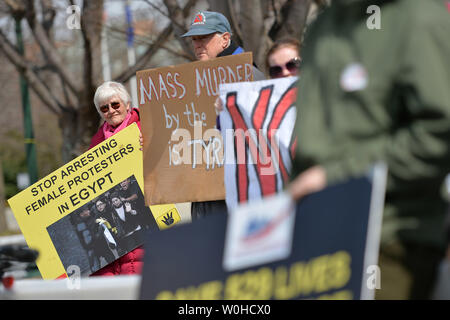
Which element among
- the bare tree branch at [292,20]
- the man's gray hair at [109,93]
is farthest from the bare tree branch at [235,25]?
the man's gray hair at [109,93]

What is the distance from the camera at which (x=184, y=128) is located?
16.7 feet

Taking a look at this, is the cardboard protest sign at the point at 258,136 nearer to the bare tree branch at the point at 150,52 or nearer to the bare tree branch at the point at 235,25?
the bare tree branch at the point at 235,25

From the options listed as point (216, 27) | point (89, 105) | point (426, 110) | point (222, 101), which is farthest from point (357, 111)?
point (89, 105)

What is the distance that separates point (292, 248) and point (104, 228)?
137 inches

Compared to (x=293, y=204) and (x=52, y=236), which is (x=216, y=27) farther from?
(x=293, y=204)

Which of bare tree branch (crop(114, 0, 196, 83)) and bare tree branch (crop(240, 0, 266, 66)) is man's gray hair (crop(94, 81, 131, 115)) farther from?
bare tree branch (crop(114, 0, 196, 83))

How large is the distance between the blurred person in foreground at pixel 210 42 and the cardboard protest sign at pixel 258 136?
65 cm

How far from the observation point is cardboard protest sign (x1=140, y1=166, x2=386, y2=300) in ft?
7.15

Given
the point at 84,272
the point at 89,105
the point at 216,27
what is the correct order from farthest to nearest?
1. the point at 89,105
2. the point at 84,272
3. the point at 216,27

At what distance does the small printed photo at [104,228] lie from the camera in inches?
217

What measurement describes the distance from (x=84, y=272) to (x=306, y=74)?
11.3 feet

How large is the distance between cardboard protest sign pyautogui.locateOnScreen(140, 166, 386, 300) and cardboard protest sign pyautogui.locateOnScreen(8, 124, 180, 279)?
3.21 metres

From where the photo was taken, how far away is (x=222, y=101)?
4.46 m

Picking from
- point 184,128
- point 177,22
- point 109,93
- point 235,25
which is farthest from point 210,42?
point 177,22
